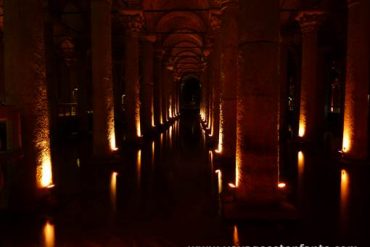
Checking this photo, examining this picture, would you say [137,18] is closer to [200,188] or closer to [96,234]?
[200,188]

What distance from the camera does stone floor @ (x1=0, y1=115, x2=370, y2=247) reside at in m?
4.36

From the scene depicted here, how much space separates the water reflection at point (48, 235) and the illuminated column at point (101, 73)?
4419 millimetres

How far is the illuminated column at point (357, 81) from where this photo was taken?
8.78 metres

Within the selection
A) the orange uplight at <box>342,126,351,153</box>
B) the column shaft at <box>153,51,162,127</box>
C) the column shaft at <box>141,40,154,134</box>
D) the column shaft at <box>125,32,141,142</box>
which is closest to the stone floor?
the orange uplight at <box>342,126,351,153</box>

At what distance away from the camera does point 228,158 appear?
9117 mm

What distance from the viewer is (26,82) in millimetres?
5383

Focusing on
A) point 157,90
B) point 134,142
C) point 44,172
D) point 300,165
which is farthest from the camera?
point 157,90

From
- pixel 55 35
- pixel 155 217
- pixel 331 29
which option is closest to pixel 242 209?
pixel 155 217

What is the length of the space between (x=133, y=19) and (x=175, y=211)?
34.4 feet

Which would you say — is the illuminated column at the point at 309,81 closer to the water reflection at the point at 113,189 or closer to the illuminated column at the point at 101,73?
the illuminated column at the point at 101,73

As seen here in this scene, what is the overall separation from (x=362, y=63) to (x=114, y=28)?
1572cm

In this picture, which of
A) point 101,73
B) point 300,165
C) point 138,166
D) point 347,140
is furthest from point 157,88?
point 347,140

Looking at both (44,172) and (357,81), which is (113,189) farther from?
(357,81)

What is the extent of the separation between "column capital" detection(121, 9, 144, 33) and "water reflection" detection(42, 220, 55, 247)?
415 inches
